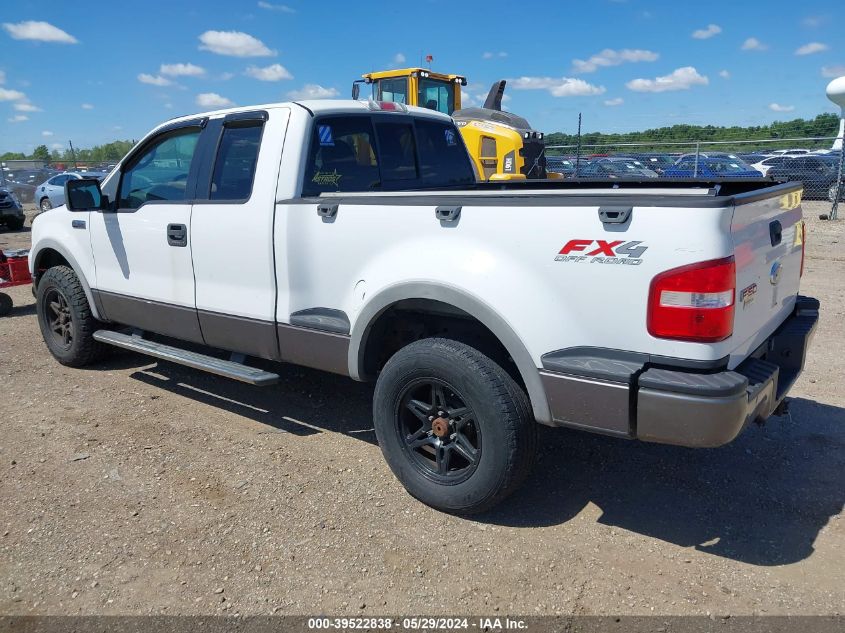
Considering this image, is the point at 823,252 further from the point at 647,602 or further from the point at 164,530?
the point at 164,530

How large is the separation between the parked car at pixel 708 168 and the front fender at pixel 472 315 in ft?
59.1

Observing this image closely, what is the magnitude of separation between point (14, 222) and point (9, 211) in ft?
1.25

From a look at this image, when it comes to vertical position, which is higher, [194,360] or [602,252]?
[602,252]

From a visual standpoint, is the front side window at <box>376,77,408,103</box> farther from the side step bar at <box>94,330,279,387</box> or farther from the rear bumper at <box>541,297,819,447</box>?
the rear bumper at <box>541,297,819,447</box>

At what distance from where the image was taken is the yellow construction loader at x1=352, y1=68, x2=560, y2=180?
13.4m

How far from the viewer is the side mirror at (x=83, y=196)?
5059 millimetres

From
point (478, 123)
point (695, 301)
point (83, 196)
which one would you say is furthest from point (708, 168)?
point (695, 301)

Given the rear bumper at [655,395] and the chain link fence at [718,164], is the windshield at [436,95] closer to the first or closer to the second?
the chain link fence at [718,164]

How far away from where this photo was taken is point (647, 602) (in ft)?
9.23

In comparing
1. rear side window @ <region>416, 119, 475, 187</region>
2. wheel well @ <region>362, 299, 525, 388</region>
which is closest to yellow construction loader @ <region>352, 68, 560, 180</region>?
rear side window @ <region>416, 119, 475, 187</region>

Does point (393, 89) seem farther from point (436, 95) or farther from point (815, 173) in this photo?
point (815, 173)

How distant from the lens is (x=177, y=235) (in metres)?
4.52

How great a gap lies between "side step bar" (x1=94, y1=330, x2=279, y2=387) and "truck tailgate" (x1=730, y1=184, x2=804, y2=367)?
2.60m

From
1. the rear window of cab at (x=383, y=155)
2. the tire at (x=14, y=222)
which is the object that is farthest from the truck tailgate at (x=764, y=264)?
the tire at (x=14, y=222)
